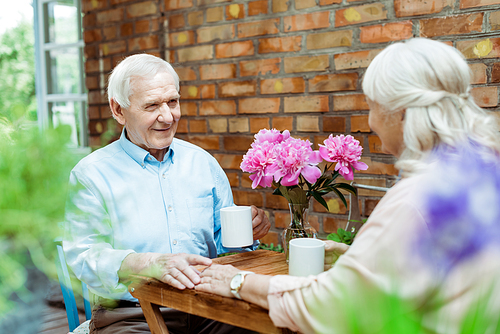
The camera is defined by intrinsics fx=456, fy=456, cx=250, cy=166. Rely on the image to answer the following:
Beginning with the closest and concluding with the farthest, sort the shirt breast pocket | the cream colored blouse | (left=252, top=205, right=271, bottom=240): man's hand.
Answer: the cream colored blouse < (left=252, top=205, right=271, bottom=240): man's hand < the shirt breast pocket

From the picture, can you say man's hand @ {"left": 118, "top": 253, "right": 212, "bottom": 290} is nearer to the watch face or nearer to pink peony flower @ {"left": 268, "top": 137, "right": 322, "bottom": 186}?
the watch face

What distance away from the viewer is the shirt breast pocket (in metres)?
1.74

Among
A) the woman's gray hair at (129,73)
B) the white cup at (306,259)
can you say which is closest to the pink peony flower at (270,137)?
the white cup at (306,259)

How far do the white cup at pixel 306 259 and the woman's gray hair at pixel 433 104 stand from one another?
322mm

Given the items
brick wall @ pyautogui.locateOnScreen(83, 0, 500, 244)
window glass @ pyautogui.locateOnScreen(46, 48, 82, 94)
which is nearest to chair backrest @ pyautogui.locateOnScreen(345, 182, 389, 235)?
brick wall @ pyautogui.locateOnScreen(83, 0, 500, 244)

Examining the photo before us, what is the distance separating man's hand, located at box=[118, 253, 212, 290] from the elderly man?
5cm

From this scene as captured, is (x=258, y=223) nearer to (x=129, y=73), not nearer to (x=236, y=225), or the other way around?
(x=236, y=225)

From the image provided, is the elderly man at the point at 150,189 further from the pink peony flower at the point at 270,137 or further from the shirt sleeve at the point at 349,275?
the shirt sleeve at the point at 349,275

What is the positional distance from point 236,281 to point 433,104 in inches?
24.1

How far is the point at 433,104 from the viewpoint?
97 cm

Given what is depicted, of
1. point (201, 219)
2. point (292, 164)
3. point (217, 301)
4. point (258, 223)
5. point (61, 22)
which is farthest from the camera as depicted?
point (61, 22)

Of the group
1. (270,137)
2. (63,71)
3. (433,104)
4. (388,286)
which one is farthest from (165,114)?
(63,71)

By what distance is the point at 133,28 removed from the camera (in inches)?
117

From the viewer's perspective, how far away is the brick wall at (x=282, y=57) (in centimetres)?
192
